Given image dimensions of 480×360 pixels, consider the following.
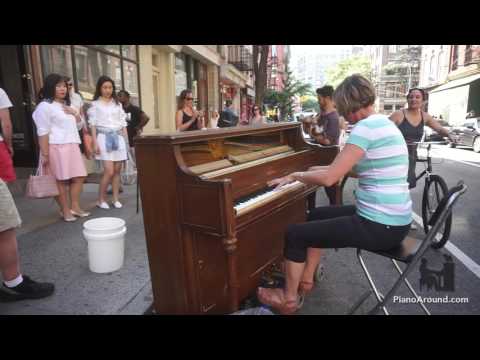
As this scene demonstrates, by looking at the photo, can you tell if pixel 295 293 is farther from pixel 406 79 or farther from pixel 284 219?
pixel 406 79

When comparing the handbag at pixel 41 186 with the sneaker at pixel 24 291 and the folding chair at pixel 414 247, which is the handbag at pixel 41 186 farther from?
the folding chair at pixel 414 247

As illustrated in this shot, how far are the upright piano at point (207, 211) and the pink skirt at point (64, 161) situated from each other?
102 inches

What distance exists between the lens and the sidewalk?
108 inches

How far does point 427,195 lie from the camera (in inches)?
181

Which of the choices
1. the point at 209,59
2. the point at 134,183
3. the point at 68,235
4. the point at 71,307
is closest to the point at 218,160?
the point at 71,307

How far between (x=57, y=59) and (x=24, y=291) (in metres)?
5.77

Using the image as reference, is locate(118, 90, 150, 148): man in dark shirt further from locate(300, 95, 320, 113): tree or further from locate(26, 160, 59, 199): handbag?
locate(300, 95, 320, 113): tree

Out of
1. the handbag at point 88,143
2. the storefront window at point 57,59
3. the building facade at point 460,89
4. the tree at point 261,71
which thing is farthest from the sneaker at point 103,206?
the building facade at point 460,89

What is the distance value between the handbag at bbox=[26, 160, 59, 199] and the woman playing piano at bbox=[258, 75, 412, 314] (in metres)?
3.15

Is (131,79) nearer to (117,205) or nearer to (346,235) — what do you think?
(117,205)

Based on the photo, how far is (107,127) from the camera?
4.99 m

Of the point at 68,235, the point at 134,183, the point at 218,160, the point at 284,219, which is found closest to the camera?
the point at 218,160

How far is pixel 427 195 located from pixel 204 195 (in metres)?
3.66

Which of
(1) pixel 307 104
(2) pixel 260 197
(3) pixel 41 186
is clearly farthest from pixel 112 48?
(1) pixel 307 104
